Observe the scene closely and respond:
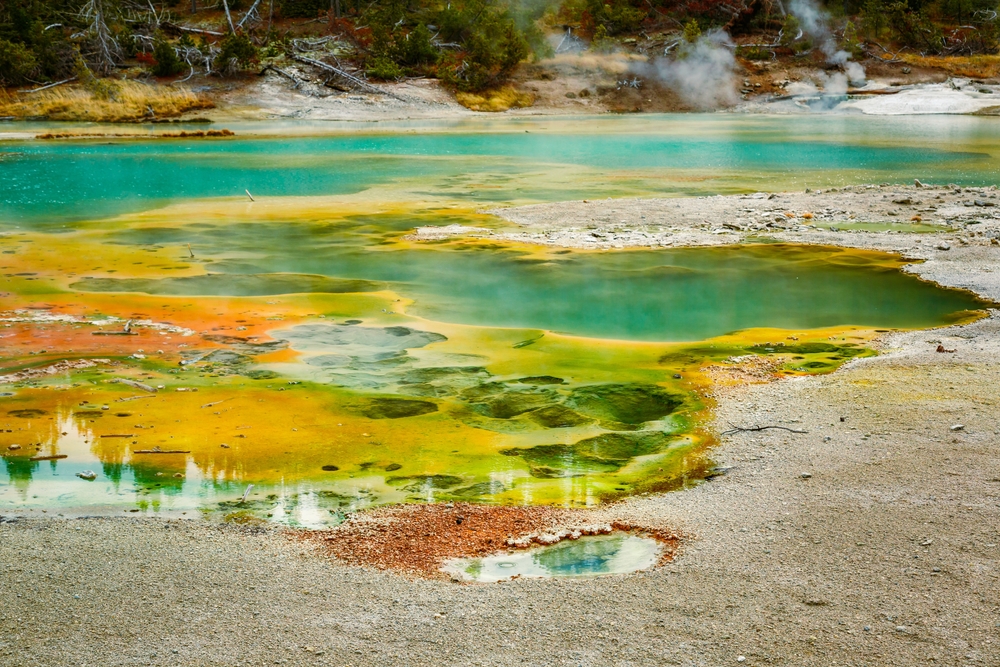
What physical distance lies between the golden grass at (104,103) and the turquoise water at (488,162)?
4827mm

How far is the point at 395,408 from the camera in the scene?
6277 mm

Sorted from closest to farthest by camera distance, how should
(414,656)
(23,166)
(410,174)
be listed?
1. (414,656)
2. (410,174)
3. (23,166)

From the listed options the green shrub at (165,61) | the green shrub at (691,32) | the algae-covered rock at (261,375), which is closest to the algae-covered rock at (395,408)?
the algae-covered rock at (261,375)

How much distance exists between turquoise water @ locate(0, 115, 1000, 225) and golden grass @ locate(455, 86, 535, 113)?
25.0 ft

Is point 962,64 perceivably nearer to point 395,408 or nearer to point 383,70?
point 383,70

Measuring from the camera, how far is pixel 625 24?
4978 cm

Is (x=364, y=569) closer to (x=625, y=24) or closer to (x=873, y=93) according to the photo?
(x=873, y=93)

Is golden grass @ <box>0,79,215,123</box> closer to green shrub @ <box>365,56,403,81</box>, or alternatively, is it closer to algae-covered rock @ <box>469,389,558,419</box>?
green shrub @ <box>365,56,403,81</box>

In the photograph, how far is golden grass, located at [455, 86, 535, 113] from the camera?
4125 cm

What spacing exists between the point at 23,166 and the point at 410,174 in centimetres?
887

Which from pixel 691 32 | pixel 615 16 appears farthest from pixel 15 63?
pixel 691 32

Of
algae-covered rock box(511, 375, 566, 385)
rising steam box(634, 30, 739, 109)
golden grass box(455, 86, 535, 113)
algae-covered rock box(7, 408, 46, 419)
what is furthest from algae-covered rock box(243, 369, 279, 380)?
rising steam box(634, 30, 739, 109)

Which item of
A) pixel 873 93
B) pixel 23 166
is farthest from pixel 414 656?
pixel 873 93

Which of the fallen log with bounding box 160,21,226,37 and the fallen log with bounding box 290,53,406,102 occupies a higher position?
the fallen log with bounding box 160,21,226,37
